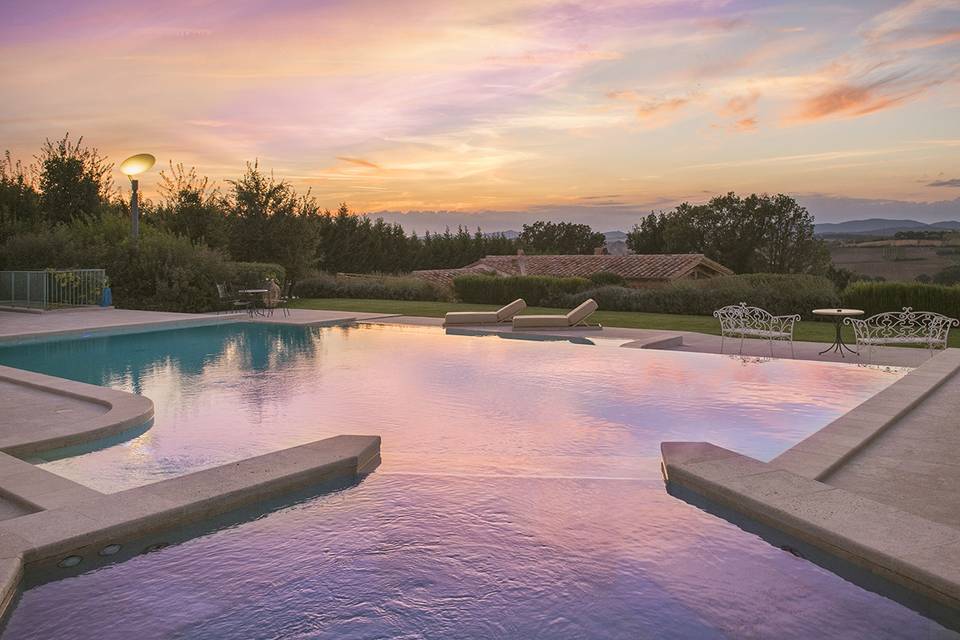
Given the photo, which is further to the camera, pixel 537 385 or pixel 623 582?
pixel 537 385

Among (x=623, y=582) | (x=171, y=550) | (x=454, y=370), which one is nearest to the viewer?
(x=623, y=582)

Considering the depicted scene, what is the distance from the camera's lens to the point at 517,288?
25.2 m

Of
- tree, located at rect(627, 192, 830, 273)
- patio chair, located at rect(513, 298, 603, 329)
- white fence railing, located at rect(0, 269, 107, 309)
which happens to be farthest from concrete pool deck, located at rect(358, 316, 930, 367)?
tree, located at rect(627, 192, 830, 273)

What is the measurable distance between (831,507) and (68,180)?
3251cm

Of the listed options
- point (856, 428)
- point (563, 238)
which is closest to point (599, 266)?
point (563, 238)

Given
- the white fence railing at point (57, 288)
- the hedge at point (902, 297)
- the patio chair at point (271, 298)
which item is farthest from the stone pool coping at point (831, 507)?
the white fence railing at point (57, 288)

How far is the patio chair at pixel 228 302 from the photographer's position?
19.8 meters

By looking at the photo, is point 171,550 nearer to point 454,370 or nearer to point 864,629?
point 864,629

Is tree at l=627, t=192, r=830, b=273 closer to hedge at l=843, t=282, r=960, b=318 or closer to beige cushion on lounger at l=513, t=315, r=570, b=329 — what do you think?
hedge at l=843, t=282, r=960, b=318

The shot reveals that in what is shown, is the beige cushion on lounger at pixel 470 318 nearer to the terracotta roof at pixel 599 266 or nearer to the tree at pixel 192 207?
the tree at pixel 192 207

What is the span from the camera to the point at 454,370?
10.9m

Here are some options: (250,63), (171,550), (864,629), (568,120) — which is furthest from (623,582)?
(568,120)

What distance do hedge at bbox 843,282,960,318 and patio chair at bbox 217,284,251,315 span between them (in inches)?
654

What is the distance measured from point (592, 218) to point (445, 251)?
12999 mm
